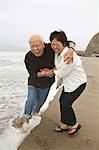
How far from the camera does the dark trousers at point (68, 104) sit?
2.17 m

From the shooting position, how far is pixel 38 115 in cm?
264

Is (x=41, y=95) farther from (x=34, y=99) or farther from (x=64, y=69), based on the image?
(x=64, y=69)

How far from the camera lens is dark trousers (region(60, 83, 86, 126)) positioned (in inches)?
85.4

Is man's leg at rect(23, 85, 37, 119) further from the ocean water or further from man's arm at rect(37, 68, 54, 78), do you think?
the ocean water

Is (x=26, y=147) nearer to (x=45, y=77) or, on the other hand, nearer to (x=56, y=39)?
(x=45, y=77)

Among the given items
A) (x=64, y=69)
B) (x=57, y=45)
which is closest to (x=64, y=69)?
(x=64, y=69)

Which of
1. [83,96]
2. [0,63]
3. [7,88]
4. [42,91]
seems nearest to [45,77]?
[42,91]

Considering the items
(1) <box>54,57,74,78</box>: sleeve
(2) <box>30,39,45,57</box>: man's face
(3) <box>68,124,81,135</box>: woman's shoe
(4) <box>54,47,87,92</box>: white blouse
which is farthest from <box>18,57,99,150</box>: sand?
(2) <box>30,39,45,57</box>: man's face

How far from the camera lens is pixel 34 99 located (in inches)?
96.3

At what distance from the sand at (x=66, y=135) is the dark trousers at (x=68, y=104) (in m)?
0.10

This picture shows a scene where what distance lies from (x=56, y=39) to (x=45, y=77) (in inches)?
14.7

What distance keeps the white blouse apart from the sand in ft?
1.15

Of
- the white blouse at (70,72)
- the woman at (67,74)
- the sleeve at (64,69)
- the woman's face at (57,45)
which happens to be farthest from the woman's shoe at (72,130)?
the woman's face at (57,45)

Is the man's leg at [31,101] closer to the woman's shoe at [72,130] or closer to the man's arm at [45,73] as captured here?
the man's arm at [45,73]
